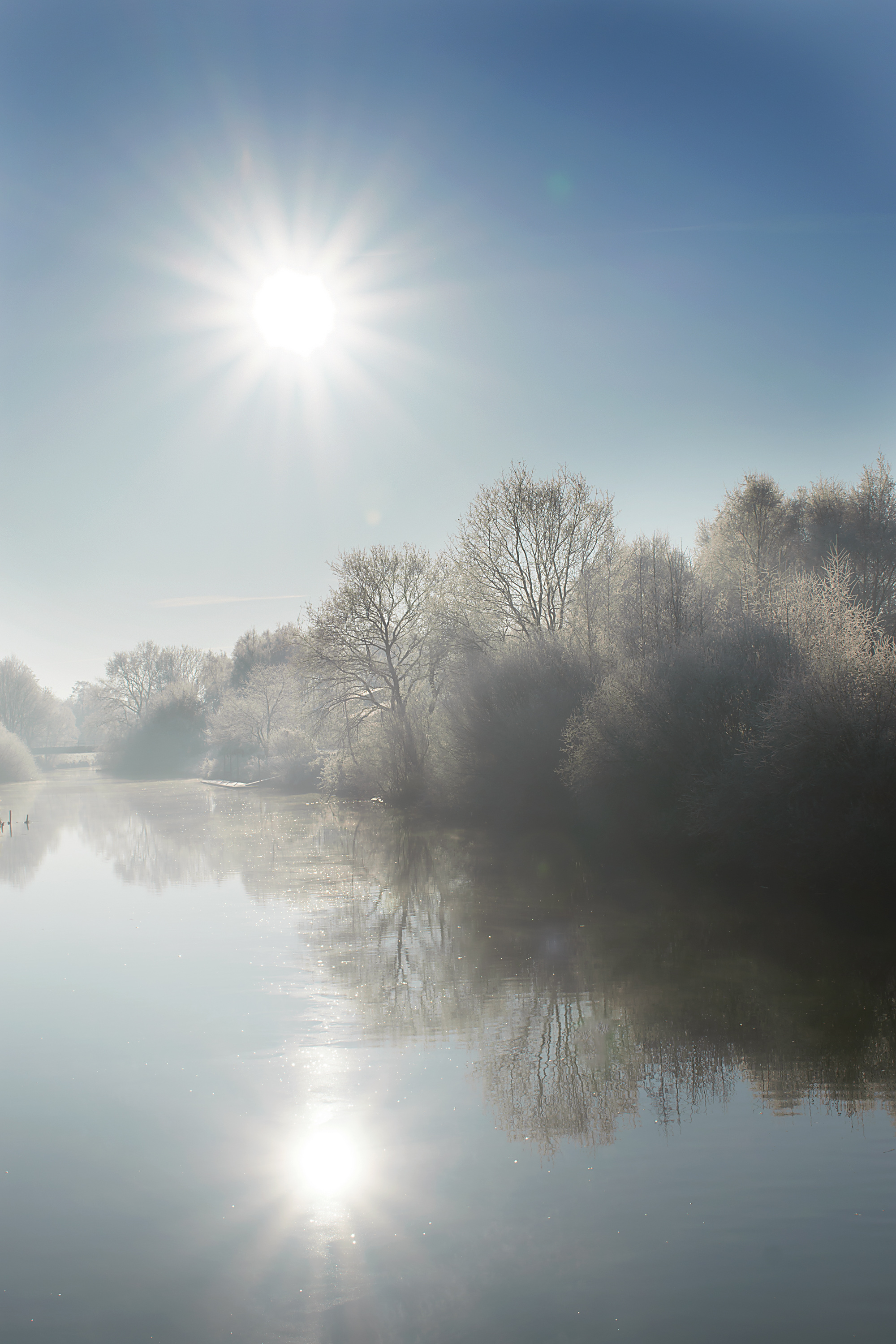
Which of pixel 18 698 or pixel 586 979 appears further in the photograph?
pixel 18 698

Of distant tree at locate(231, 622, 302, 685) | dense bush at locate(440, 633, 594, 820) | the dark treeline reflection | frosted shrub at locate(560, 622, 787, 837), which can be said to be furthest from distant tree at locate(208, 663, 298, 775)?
frosted shrub at locate(560, 622, 787, 837)

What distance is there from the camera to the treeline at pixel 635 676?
15.9 metres

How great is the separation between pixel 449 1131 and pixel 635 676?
1519 centimetres

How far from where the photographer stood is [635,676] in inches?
836

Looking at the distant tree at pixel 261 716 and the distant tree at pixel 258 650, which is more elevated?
the distant tree at pixel 258 650

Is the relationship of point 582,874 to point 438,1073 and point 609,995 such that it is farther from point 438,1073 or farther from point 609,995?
point 438,1073

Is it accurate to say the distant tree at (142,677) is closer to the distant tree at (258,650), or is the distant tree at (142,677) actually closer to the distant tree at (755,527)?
the distant tree at (258,650)

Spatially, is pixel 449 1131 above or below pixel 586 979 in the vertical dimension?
below

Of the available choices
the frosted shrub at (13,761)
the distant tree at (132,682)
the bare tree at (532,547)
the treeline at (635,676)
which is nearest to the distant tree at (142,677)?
the distant tree at (132,682)

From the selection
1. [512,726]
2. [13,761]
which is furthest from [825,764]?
[13,761]

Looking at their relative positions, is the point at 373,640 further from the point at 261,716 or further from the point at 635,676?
the point at 261,716

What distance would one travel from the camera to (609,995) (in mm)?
10758

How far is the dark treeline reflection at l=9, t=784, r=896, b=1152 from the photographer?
7.99m

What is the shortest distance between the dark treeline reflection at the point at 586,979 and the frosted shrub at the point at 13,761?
159ft
